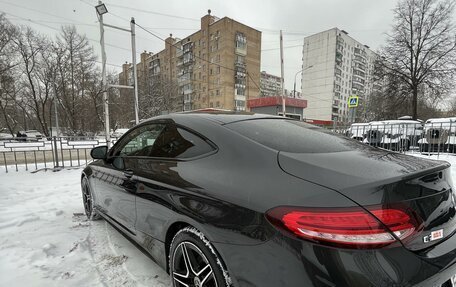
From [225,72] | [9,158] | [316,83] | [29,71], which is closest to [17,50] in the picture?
[29,71]

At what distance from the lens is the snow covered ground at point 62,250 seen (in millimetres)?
2275

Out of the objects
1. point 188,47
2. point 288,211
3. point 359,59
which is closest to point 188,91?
point 188,47

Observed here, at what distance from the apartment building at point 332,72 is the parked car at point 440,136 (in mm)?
54683

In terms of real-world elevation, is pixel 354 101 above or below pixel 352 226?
above

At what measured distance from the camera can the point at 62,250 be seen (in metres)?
2.82

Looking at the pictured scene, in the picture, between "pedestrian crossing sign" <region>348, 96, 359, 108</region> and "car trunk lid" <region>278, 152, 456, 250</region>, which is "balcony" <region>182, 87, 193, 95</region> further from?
"car trunk lid" <region>278, 152, 456, 250</region>

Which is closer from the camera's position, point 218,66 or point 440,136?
point 440,136

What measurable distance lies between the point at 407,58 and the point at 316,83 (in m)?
47.2

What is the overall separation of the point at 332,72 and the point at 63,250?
6799 cm

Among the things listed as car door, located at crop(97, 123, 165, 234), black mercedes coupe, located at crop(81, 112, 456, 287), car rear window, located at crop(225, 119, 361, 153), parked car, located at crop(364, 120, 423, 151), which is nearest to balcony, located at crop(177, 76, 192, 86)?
parked car, located at crop(364, 120, 423, 151)

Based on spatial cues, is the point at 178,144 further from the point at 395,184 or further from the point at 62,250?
the point at 62,250

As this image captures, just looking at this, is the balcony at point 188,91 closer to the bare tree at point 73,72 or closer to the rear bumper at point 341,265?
the bare tree at point 73,72

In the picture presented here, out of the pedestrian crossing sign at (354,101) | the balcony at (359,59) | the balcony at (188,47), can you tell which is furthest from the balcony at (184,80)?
the pedestrian crossing sign at (354,101)

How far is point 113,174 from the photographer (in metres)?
2.72
